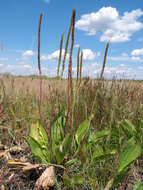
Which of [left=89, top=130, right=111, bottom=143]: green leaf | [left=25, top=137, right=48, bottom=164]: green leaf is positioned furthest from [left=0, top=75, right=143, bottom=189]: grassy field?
[left=25, top=137, right=48, bottom=164]: green leaf

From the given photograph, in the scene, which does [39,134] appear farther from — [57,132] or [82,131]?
[82,131]

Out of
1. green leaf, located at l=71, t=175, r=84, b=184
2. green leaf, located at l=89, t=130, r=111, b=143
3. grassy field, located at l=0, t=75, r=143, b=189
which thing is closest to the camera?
green leaf, located at l=71, t=175, r=84, b=184

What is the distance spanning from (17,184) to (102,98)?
5.06ft

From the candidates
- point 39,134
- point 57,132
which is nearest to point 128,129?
point 57,132

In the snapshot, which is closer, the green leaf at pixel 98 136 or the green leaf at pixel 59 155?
the green leaf at pixel 59 155

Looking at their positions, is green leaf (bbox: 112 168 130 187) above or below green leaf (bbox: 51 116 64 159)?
below

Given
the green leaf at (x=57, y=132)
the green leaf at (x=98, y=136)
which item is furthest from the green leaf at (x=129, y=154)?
the green leaf at (x=57, y=132)

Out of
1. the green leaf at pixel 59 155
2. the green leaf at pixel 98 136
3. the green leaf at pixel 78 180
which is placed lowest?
the green leaf at pixel 78 180

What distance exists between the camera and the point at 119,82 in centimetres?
288

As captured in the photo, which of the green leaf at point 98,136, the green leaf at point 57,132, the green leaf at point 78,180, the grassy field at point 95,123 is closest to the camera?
the green leaf at point 78,180

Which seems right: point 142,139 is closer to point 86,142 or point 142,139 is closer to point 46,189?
point 86,142

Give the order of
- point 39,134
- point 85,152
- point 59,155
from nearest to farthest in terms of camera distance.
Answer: point 59,155
point 85,152
point 39,134

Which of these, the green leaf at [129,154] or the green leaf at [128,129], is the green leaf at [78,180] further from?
the green leaf at [128,129]

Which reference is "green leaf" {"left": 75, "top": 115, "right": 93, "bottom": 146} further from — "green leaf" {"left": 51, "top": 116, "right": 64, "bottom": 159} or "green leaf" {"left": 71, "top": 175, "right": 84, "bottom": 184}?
"green leaf" {"left": 71, "top": 175, "right": 84, "bottom": 184}
